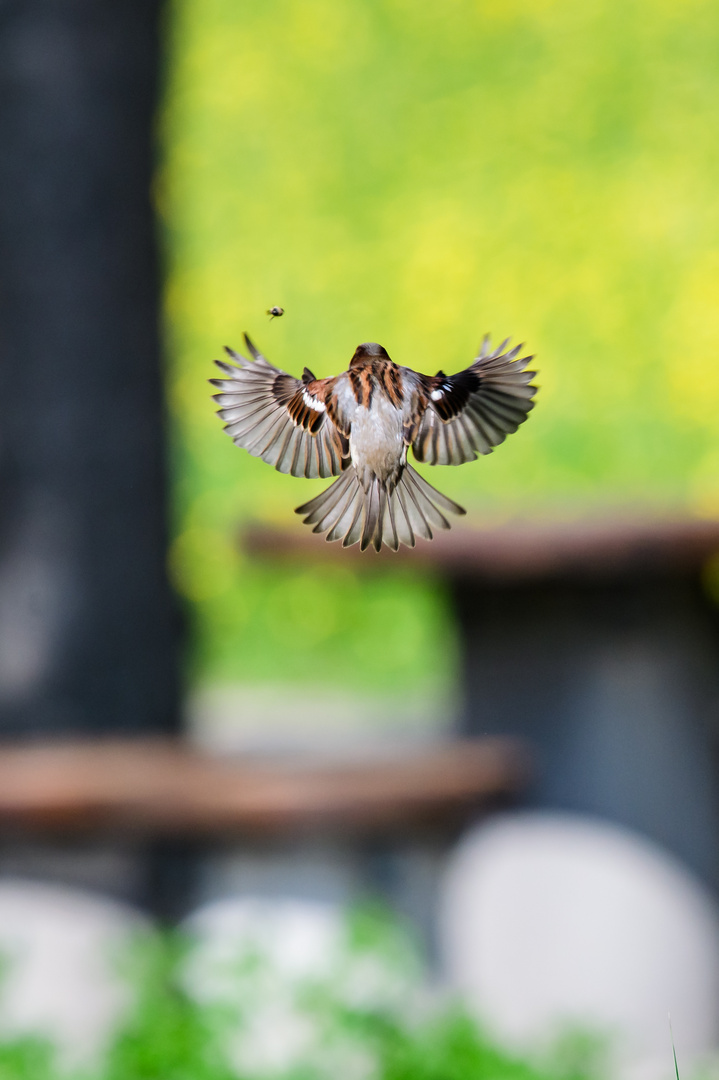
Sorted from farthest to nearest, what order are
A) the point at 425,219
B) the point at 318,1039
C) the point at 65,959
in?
the point at 425,219 → the point at 65,959 → the point at 318,1039

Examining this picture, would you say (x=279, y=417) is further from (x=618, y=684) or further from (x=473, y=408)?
(x=618, y=684)

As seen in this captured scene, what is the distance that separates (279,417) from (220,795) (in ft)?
7.44

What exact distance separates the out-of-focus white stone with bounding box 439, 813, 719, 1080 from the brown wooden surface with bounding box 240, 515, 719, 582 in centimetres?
61

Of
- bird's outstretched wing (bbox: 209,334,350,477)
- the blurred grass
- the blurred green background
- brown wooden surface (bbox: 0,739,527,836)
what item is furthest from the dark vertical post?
the blurred green background

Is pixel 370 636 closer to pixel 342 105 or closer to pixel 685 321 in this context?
pixel 685 321

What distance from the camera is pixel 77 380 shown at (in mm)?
3082

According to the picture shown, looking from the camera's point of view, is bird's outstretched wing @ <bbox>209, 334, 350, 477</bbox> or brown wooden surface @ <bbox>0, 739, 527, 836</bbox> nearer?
bird's outstretched wing @ <bbox>209, 334, 350, 477</bbox>

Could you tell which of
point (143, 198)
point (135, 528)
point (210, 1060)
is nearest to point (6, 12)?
point (143, 198)

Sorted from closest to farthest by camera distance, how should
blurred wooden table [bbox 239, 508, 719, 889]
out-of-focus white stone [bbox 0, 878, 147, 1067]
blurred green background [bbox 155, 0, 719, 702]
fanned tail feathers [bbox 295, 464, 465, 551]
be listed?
fanned tail feathers [bbox 295, 464, 465, 551]
out-of-focus white stone [bbox 0, 878, 147, 1067]
blurred wooden table [bbox 239, 508, 719, 889]
blurred green background [bbox 155, 0, 719, 702]

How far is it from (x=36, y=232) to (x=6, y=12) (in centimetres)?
65

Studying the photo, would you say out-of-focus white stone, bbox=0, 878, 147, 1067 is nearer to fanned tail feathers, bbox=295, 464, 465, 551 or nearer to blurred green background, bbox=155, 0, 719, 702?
fanned tail feathers, bbox=295, 464, 465, 551

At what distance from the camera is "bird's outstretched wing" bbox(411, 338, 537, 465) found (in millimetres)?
420

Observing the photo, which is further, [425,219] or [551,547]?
[425,219]

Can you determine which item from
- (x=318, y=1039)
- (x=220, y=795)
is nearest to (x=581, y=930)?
(x=220, y=795)
